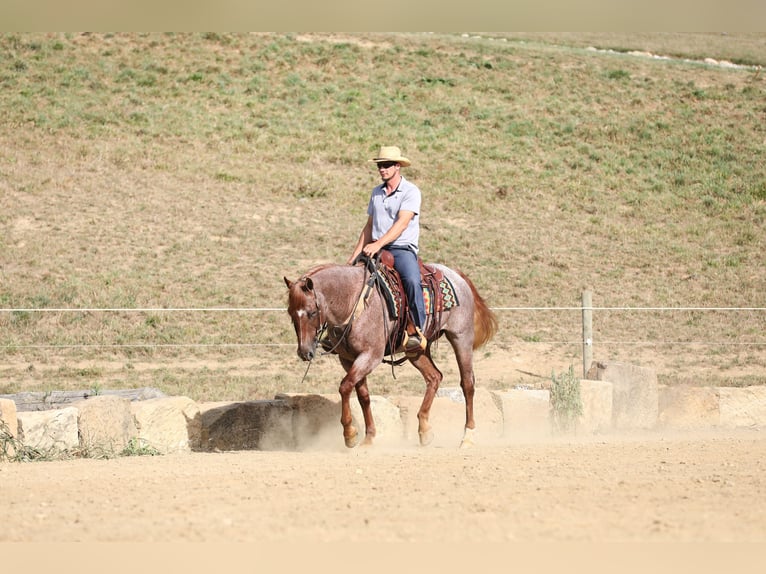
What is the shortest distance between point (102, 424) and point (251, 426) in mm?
1626

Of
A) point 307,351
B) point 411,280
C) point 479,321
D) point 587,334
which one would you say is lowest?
point 587,334

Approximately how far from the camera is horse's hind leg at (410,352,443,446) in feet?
32.7

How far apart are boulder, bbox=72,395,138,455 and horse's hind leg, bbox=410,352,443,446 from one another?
2844mm

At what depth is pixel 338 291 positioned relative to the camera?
29.5 ft

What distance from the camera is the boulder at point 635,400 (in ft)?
38.9

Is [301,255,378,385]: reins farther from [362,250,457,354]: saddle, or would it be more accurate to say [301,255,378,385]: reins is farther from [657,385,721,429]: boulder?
[657,385,721,429]: boulder

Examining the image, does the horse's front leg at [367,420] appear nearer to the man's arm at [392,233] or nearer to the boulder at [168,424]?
the man's arm at [392,233]

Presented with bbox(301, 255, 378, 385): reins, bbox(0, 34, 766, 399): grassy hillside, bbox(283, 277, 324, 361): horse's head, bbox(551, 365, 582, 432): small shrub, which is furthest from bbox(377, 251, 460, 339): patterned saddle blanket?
bbox(0, 34, 766, 399): grassy hillside

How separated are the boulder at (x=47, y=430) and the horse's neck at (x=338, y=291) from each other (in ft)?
8.45

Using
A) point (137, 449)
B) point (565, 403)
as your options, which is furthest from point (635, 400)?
point (137, 449)

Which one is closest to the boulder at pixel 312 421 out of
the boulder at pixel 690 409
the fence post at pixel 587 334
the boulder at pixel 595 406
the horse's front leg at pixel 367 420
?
the horse's front leg at pixel 367 420

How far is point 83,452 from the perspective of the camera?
355 inches

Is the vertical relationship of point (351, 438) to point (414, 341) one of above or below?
below

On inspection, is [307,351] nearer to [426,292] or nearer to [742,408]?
[426,292]
